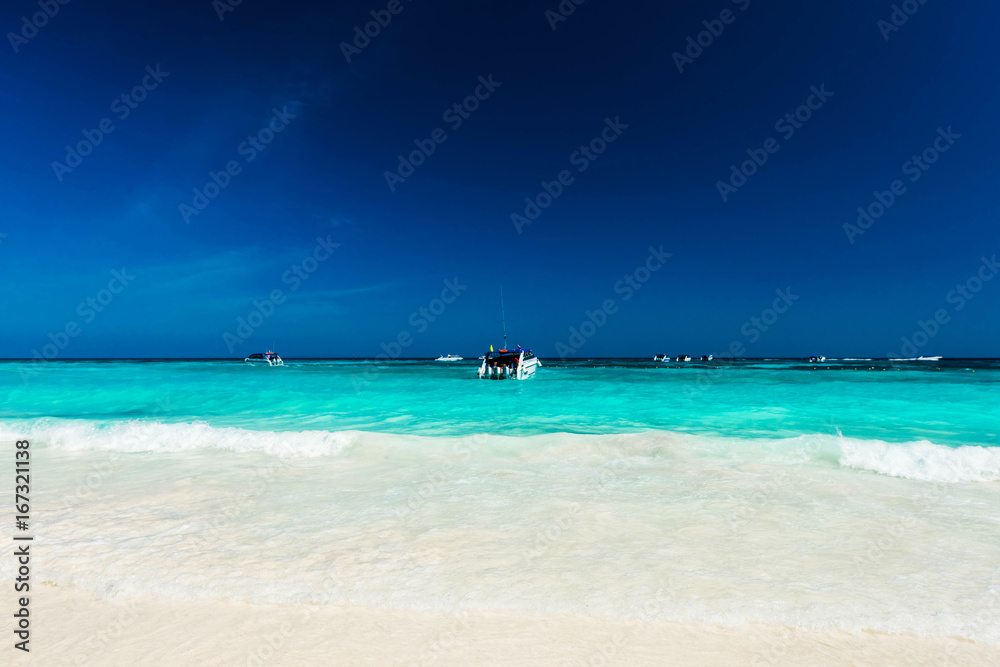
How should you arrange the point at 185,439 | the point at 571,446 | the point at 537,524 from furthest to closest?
the point at 185,439, the point at 571,446, the point at 537,524

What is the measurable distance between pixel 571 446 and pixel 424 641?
25.4 ft

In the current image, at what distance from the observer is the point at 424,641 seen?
3547mm

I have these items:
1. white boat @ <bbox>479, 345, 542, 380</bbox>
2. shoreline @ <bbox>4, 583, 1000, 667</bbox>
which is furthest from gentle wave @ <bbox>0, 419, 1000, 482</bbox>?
white boat @ <bbox>479, 345, 542, 380</bbox>

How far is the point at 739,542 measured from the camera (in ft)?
17.5

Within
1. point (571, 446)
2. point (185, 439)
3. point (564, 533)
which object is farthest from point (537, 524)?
point (185, 439)

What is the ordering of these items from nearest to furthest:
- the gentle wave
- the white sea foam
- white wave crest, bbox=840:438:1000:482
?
the white sea foam → white wave crest, bbox=840:438:1000:482 → the gentle wave

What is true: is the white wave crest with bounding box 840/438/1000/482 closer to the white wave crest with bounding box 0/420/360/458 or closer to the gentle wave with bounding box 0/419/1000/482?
the gentle wave with bounding box 0/419/1000/482

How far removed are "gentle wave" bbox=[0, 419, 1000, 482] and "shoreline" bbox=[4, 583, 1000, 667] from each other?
6041 mm

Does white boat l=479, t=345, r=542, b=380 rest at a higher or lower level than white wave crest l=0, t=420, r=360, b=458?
higher

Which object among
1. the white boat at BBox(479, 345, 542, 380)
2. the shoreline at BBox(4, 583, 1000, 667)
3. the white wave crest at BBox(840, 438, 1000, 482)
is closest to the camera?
the shoreline at BBox(4, 583, 1000, 667)

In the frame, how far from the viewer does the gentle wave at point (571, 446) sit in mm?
9148

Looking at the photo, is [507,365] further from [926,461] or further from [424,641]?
[424,641]

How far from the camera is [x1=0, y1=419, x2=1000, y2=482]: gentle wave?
915cm

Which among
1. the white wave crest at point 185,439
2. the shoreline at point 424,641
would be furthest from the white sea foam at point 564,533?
the white wave crest at point 185,439
